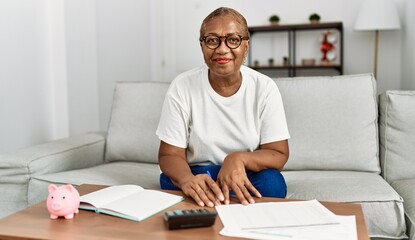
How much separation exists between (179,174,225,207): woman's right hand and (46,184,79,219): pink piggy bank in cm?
30

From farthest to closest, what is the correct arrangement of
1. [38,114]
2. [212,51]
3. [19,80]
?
1. [38,114]
2. [19,80]
3. [212,51]

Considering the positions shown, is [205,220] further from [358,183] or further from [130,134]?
[130,134]

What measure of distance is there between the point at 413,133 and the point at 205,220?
49.7 inches

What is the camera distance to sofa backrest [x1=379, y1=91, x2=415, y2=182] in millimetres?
2031

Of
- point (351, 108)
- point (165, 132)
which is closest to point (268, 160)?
point (165, 132)

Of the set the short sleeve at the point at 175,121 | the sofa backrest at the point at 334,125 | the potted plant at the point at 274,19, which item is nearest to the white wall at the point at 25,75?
the short sleeve at the point at 175,121

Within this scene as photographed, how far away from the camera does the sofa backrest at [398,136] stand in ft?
6.66

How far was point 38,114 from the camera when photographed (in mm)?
3068

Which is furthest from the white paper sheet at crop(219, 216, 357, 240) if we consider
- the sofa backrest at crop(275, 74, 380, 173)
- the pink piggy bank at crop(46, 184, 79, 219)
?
the sofa backrest at crop(275, 74, 380, 173)

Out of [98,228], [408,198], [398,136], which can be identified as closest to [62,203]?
[98,228]

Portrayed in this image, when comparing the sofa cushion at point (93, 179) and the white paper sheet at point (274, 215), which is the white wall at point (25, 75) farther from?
the white paper sheet at point (274, 215)

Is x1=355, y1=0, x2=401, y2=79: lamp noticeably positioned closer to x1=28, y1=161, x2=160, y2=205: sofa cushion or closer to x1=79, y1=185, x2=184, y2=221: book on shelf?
x1=28, y1=161, x2=160, y2=205: sofa cushion

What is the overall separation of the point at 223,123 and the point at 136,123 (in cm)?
78

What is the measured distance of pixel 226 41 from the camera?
1511 millimetres
